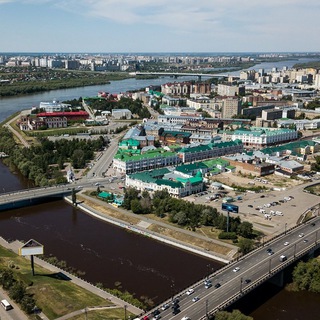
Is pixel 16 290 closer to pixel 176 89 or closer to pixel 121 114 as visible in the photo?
pixel 121 114

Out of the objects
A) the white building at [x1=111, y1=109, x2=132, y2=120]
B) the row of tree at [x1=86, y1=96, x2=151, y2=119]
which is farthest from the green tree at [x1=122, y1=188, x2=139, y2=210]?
the row of tree at [x1=86, y1=96, x2=151, y2=119]

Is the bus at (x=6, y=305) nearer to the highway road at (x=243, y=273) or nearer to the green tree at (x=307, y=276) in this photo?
the highway road at (x=243, y=273)

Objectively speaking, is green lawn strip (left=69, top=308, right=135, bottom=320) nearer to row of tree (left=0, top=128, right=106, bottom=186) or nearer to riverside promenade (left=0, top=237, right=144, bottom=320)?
riverside promenade (left=0, top=237, right=144, bottom=320)

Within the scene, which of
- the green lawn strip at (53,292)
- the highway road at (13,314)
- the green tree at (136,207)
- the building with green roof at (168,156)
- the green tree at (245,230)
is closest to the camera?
the highway road at (13,314)

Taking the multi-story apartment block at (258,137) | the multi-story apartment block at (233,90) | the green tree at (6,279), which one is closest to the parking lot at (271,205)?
the green tree at (6,279)

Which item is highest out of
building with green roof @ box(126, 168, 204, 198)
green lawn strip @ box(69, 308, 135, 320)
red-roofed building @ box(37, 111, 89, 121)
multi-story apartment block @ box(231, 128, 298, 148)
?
red-roofed building @ box(37, 111, 89, 121)

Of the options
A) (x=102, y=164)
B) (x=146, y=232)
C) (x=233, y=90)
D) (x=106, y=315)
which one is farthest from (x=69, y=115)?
(x=106, y=315)

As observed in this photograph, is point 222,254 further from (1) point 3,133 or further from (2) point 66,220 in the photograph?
(1) point 3,133
